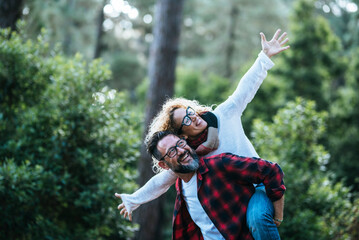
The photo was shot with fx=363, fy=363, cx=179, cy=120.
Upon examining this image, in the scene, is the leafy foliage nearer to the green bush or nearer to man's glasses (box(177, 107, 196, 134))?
the green bush

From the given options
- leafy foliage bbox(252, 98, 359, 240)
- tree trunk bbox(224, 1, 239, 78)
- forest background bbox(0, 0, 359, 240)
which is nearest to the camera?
forest background bbox(0, 0, 359, 240)

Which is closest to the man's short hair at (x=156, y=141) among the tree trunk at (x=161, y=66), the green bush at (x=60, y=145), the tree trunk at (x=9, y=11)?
the green bush at (x=60, y=145)

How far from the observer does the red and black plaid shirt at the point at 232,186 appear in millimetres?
2482

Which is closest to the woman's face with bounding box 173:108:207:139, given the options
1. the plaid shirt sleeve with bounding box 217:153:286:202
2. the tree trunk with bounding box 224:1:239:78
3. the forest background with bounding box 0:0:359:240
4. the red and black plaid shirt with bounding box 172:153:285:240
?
the red and black plaid shirt with bounding box 172:153:285:240

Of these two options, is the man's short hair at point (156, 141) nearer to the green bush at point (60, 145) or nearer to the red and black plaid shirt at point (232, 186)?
the red and black plaid shirt at point (232, 186)

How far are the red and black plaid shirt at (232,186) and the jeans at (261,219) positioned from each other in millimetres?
57

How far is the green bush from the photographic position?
4.23m

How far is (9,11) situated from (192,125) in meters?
5.00

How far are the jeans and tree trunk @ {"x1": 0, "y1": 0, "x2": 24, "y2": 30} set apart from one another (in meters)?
5.62

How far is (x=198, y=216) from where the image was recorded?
2.79m

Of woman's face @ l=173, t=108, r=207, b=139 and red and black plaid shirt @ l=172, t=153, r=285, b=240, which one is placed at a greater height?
woman's face @ l=173, t=108, r=207, b=139

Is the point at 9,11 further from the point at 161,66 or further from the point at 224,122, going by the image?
the point at 224,122

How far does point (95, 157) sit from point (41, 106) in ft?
3.34

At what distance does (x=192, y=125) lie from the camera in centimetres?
283
